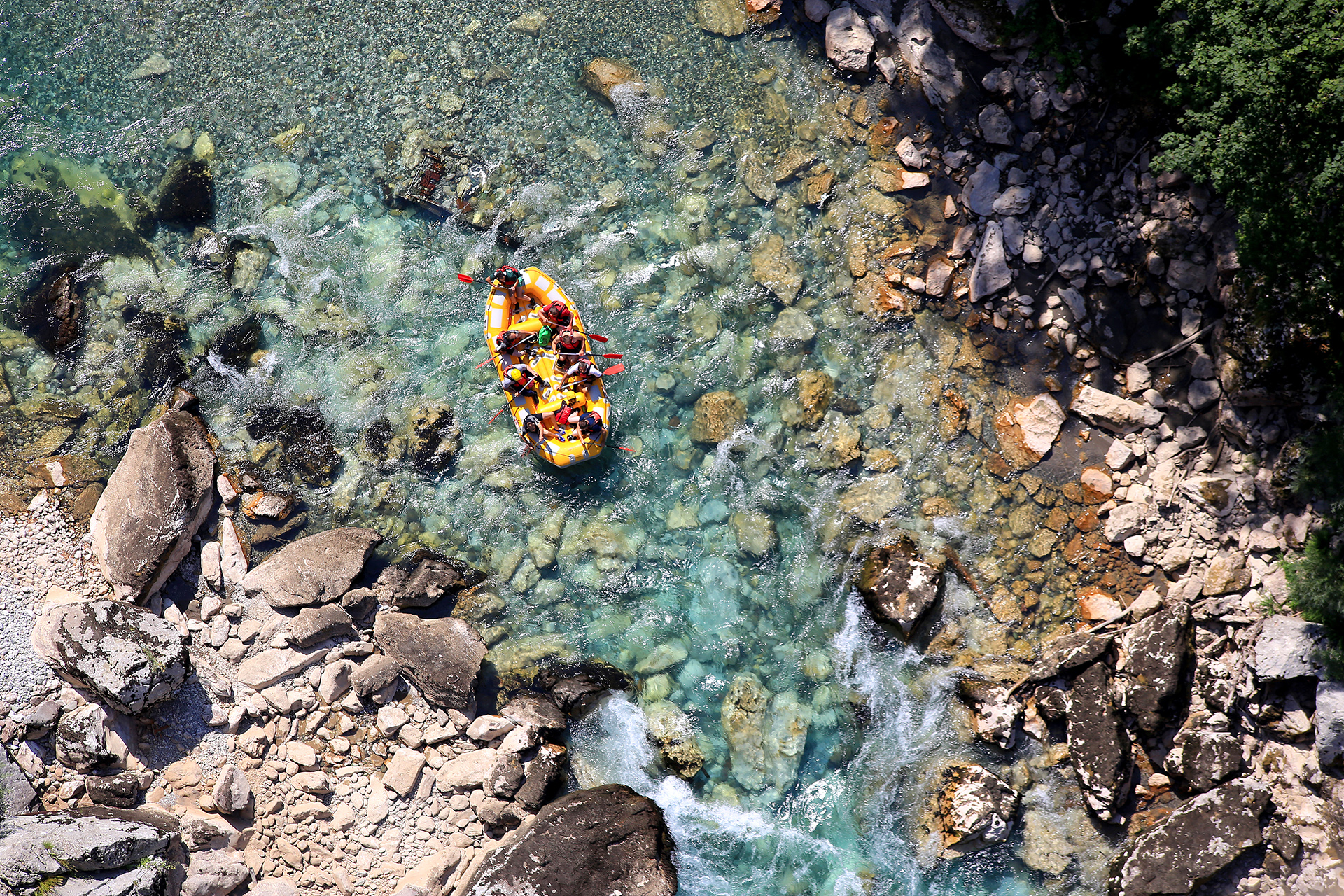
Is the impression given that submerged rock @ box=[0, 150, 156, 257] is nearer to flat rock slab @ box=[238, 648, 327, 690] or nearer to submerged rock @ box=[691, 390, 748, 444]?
flat rock slab @ box=[238, 648, 327, 690]

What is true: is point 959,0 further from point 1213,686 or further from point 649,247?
point 1213,686

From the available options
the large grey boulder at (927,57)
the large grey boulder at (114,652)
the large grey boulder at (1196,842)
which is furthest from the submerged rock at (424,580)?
the large grey boulder at (927,57)

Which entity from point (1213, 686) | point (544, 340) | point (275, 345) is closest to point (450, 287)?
point (544, 340)

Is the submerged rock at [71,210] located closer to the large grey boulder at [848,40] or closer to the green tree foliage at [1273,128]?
the large grey boulder at [848,40]

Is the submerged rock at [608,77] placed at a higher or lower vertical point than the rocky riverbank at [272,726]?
higher

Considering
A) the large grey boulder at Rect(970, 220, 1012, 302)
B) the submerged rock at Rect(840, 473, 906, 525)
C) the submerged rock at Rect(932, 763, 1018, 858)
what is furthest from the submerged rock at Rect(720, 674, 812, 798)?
the large grey boulder at Rect(970, 220, 1012, 302)

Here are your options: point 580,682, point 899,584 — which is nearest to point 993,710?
point 899,584

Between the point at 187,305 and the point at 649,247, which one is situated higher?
the point at 649,247
